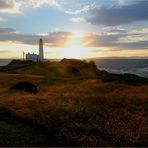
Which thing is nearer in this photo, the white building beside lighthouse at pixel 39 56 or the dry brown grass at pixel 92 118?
the dry brown grass at pixel 92 118

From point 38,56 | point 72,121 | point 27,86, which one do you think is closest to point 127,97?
point 72,121

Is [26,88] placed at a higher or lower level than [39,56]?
lower

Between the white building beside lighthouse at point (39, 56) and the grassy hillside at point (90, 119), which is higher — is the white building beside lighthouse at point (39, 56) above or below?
above

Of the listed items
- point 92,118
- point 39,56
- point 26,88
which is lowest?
point 26,88

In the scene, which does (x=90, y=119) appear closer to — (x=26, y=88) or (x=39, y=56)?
(x=26, y=88)

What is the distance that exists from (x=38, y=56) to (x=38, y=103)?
11963 centimetres

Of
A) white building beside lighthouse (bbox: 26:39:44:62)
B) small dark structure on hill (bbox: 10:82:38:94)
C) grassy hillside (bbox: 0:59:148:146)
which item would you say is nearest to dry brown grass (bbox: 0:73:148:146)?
grassy hillside (bbox: 0:59:148:146)

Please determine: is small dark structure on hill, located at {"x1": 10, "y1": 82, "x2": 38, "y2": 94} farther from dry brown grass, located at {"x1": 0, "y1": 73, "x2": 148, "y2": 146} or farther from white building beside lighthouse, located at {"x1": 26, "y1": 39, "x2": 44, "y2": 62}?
white building beside lighthouse, located at {"x1": 26, "y1": 39, "x2": 44, "y2": 62}

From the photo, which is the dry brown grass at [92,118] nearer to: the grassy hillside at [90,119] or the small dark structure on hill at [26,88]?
the grassy hillside at [90,119]

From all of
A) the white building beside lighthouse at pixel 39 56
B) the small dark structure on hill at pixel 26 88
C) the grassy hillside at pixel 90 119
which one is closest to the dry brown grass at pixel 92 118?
the grassy hillside at pixel 90 119

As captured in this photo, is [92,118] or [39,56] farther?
[39,56]

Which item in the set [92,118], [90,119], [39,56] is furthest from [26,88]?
[39,56]

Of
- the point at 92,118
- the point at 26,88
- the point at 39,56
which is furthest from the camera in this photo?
the point at 39,56

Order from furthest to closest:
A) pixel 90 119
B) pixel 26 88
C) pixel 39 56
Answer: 1. pixel 39 56
2. pixel 26 88
3. pixel 90 119
